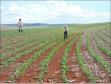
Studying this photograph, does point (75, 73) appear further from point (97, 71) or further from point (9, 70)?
point (9, 70)

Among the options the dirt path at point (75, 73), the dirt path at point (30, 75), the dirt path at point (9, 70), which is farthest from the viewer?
the dirt path at point (9, 70)

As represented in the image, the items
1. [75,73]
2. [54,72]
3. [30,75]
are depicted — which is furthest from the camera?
[54,72]

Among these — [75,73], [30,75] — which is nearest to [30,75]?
[30,75]

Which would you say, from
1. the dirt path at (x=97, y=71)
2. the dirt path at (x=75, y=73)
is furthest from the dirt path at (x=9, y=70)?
the dirt path at (x=97, y=71)

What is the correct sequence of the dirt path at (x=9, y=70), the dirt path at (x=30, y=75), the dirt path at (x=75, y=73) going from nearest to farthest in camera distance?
the dirt path at (x=30, y=75)
the dirt path at (x=75, y=73)
the dirt path at (x=9, y=70)

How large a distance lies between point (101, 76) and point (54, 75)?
8.43 feet

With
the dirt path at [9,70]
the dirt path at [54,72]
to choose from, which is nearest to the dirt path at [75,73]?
the dirt path at [54,72]

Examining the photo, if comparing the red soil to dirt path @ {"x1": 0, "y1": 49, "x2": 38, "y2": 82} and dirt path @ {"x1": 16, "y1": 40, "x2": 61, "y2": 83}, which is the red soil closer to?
dirt path @ {"x1": 16, "y1": 40, "x2": 61, "y2": 83}

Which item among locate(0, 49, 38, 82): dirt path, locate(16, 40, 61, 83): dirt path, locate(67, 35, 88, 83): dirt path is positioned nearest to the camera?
locate(16, 40, 61, 83): dirt path

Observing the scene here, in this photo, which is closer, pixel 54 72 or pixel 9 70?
pixel 54 72

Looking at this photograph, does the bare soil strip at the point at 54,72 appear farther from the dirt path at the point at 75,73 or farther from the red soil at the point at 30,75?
the red soil at the point at 30,75

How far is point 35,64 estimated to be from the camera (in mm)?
24109

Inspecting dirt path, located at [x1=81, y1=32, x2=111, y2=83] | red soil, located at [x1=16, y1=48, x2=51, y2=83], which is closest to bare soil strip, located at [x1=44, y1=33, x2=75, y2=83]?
red soil, located at [x1=16, y1=48, x2=51, y2=83]

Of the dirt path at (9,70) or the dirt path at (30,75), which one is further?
the dirt path at (9,70)
